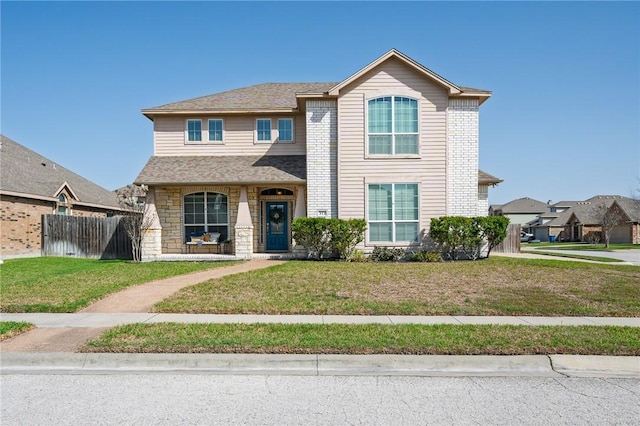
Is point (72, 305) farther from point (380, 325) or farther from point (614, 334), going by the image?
point (614, 334)

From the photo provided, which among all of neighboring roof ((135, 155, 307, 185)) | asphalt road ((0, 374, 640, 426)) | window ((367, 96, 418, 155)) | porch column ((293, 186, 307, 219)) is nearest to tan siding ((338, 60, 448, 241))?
window ((367, 96, 418, 155))

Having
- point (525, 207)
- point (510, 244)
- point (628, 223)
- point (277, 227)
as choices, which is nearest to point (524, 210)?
point (525, 207)

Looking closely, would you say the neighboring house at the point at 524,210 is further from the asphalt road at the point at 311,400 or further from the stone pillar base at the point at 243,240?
the asphalt road at the point at 311,400

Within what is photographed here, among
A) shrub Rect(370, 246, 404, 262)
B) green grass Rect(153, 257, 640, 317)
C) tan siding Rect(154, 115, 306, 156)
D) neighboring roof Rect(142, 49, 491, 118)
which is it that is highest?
neighboring roof Rect(142, 49, 491, 118)

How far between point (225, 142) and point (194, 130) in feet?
5.18

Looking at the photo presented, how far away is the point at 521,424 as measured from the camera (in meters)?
4.13

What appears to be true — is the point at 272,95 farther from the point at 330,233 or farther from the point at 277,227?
the point at 330,233

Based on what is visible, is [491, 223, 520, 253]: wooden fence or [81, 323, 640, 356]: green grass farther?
[491, 223, 520, 253]: wooden fence

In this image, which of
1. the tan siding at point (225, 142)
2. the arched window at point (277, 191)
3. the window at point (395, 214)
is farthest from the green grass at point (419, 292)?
the tan siding at point (225, 142)

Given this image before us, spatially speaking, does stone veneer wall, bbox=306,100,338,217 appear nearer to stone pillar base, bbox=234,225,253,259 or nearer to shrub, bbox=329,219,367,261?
shrub, bbox=329,219,367,261

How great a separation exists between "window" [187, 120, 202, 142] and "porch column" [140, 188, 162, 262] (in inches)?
123

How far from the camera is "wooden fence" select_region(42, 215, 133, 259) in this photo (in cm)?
2003

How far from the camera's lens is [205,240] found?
19.0 metres

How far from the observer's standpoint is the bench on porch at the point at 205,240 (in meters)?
19.0
